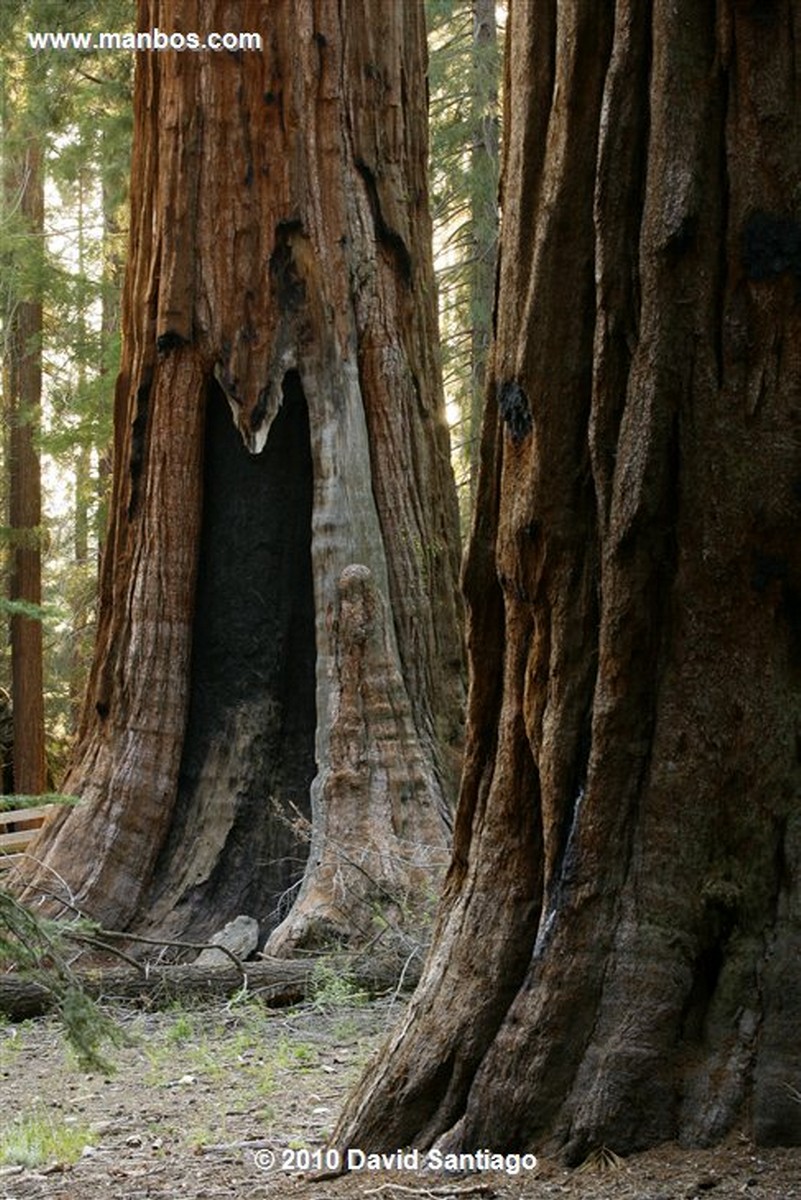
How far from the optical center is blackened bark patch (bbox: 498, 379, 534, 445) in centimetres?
394

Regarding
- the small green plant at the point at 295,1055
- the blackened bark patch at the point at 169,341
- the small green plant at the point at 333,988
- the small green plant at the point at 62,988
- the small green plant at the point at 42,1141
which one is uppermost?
the blackened bark patch at the point at 169,341

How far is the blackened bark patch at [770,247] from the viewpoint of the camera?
3.57 metres

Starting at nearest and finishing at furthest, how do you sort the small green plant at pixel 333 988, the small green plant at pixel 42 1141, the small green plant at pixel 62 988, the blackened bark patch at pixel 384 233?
the small green plant at pixel 62 988
the small green plant at pixel 42 1141
the small green plant at pixel 333 988
the blackened bark patch at pixel 384 233

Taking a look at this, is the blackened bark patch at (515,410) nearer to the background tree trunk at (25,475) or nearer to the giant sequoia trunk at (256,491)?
the giant sequoia trunk at (256,491)

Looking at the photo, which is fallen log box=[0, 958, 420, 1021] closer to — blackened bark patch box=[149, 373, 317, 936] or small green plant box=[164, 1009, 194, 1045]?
small green plant box=[164, 1009, 194, 1045]

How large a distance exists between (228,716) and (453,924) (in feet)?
18.0

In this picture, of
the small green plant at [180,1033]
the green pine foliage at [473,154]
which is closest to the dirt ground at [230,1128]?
the small green plant at [180,1033]

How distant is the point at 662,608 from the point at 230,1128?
8.44 feet

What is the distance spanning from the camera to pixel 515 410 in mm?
3973

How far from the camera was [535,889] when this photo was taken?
3.92 meters

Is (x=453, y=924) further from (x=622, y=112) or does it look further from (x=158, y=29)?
(x=158, y=29)

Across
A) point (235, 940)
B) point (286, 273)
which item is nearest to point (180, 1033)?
point (235, 940)

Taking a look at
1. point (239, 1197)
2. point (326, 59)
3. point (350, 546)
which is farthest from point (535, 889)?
point (326, 59)

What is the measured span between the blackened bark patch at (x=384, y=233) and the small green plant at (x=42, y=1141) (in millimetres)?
6032
